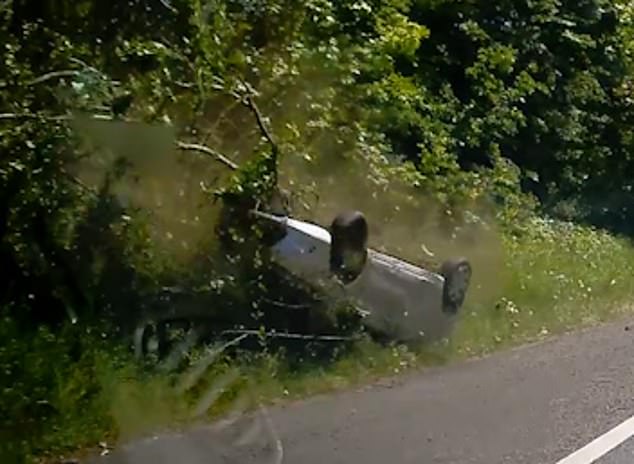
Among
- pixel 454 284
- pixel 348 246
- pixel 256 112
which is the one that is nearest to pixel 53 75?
pixel 256 112

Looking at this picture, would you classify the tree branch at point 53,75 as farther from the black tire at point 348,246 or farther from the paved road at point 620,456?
the paved road at point 620,456

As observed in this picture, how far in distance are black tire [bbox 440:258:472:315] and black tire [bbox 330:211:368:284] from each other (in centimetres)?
153

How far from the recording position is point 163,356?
10.4 m

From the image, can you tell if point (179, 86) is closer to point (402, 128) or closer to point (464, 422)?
point (464, 422)

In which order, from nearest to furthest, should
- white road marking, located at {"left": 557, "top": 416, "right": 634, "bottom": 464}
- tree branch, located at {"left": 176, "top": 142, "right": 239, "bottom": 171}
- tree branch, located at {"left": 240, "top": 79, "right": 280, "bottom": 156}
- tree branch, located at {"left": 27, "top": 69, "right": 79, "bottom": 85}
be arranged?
white road marking, located at {"left": 557, "top": 416, "right": 634, "bottom": 464}, tree branch, located at {"left": 27, "top": 69, "right": 79, "bottom": 85}, tree branch, located at {"left": 176, "top": 142, "right": 239, "bottom": 171}, tree branch, located at {"left": 240, "top": 79, "right": 280, "bottom": 156}

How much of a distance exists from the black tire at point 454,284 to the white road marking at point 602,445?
403 cm

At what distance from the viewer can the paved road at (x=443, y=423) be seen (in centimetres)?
838

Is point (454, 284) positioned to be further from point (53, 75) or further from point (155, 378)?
point (53, 75)

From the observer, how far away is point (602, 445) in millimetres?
A: 9016

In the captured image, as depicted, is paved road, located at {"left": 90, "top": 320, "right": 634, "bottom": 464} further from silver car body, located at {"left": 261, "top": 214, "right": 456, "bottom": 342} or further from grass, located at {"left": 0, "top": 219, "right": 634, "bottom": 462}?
silver car body, located at {"left": 261, "top": 214, "right": 456, "bottom": 342}

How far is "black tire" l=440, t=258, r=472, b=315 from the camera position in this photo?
45.4 ft

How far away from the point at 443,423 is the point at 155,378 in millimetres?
2017

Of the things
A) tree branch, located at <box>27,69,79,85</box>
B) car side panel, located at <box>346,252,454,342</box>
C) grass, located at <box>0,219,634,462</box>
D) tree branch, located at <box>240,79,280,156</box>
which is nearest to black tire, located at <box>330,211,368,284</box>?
car side panel, located at <box>346,252,454,342</box>

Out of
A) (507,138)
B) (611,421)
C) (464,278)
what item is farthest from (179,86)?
(507,138)
